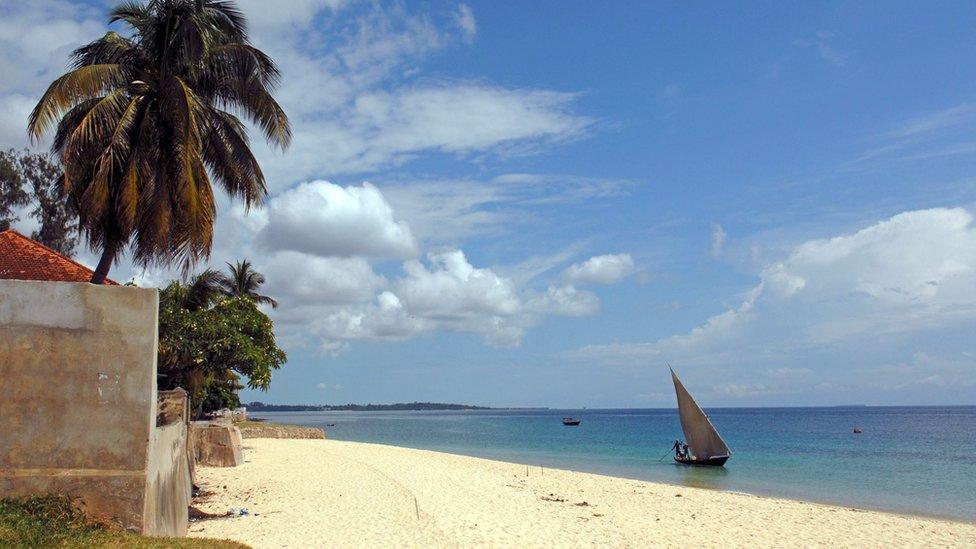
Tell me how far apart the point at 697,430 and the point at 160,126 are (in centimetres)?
2839

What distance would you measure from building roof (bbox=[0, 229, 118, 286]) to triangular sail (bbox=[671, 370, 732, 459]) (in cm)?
2638

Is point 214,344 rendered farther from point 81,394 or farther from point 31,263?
point 81,394

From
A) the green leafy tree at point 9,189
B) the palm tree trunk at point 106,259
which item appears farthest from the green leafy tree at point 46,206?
the palm tree trunk at point 106,259

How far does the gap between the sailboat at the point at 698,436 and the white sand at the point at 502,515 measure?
1101 centimetres

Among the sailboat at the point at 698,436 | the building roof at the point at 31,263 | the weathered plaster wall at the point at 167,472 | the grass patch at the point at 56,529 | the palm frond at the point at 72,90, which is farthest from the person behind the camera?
the sailboat at the point at 698,436

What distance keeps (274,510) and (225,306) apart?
846 cm

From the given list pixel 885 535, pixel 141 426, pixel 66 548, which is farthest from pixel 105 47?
pixel 885 535

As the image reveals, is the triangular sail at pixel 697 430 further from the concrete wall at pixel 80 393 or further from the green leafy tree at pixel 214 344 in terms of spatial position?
the concrete wall at pixel 80 393

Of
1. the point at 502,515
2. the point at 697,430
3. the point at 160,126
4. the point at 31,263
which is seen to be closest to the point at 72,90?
the point at 160,126

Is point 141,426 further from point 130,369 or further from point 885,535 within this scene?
point 885,535

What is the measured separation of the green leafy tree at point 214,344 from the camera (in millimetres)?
18219

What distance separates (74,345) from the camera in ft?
25.3

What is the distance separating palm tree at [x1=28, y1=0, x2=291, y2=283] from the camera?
12781 millimetres

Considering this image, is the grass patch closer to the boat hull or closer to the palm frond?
the palm frond
